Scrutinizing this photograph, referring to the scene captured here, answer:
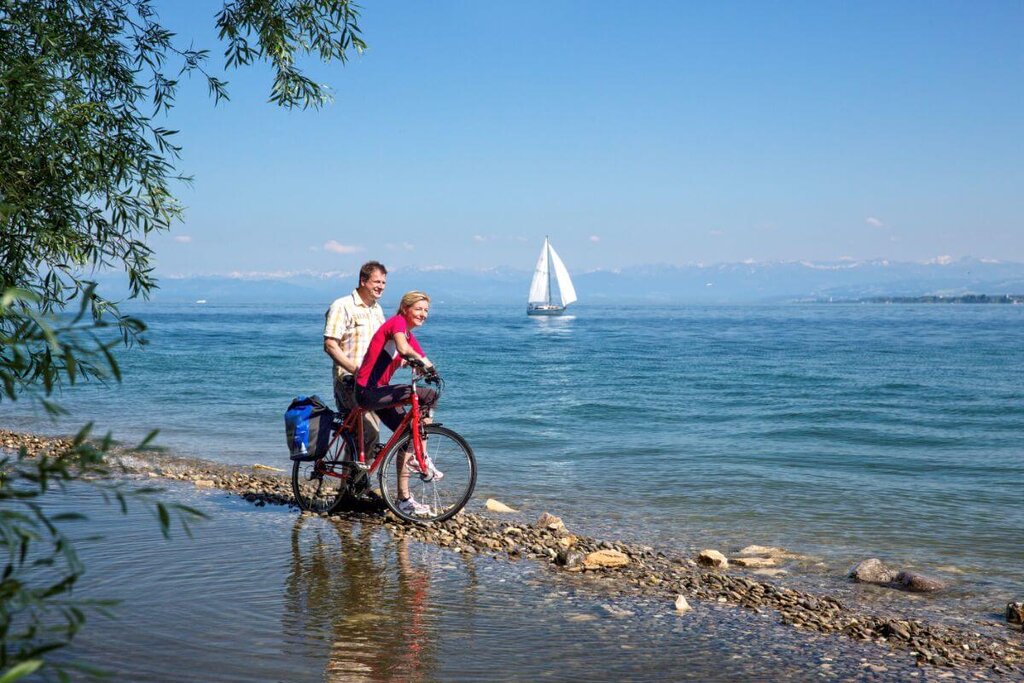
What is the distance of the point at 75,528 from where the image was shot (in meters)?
7.49

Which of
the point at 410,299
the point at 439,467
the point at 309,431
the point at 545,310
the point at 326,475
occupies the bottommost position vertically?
the point at 326,475

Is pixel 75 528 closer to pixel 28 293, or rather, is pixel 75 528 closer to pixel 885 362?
pixel 28 293

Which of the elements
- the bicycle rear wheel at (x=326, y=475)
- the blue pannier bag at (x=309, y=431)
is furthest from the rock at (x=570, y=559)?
the blue pannier bag at (x=309, y=431)

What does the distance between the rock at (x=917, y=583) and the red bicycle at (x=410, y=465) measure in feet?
12.3

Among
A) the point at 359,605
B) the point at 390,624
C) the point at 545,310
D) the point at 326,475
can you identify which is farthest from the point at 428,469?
the point at 545,310

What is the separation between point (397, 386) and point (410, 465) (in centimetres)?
73

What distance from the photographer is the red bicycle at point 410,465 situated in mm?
8312

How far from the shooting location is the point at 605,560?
7.37 metres

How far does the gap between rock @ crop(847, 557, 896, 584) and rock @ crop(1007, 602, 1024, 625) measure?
112 cm

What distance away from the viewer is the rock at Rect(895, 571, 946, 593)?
7.77 m

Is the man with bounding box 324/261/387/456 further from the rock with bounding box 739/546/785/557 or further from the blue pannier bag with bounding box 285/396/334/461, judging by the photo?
the rock with bounding box 739/546/785/557

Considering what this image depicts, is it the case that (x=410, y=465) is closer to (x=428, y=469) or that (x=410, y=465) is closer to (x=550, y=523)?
(x=428, y=469)

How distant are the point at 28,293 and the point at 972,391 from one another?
31548 millimetres

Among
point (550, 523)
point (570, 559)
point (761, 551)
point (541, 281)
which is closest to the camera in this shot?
point (570, 559)
